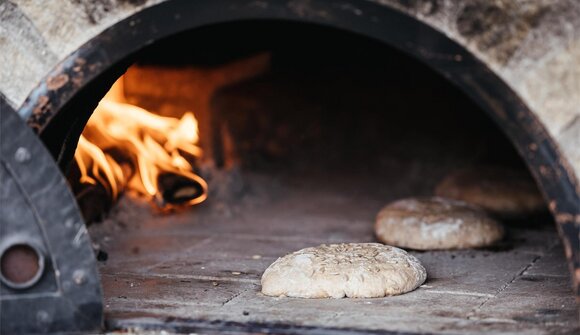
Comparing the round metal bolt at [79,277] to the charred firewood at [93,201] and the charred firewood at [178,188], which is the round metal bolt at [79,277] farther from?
the charred firewood at [178,188]

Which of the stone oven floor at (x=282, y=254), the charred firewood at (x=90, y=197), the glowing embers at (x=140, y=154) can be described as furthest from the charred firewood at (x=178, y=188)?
the charred firewood at (x=90, y=197)

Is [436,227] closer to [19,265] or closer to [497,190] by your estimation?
[497,190]

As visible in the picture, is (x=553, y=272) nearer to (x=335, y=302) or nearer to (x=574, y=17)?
(x=335, y=302)

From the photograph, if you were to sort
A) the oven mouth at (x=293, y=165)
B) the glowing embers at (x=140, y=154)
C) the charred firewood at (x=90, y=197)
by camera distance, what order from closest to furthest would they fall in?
the oven mouth at (x=293, y=165), the charred firewood at (x=90, y=197), the glowing embers at (x=140, y=154)

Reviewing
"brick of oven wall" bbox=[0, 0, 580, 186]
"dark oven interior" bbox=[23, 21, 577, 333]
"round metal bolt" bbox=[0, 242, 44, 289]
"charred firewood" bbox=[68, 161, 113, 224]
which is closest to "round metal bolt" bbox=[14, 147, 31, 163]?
"round metal bolt" bbox=[0, 242, 44, 289]

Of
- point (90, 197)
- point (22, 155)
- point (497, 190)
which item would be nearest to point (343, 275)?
point (22, 155)

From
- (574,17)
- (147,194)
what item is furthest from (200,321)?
(147,194)

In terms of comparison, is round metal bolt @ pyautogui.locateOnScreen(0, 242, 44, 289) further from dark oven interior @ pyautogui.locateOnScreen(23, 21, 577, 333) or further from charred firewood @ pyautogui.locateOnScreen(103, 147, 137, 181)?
charred firewood @ pyautogui.locateOnScreen(103, 147, 137, 181)
